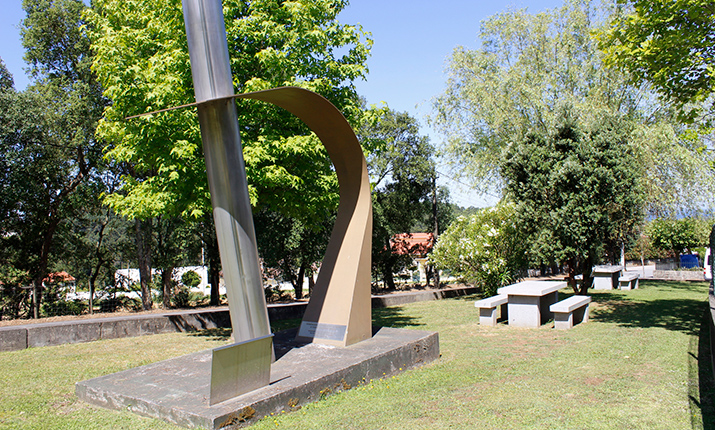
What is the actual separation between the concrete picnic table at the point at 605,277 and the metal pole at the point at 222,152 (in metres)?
16.0

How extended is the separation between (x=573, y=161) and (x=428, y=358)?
750 centimetres

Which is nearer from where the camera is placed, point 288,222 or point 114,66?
point 114,66

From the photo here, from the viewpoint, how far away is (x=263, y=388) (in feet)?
16.9

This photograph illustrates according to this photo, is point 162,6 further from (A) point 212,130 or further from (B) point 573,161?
→ (B) point 573,161

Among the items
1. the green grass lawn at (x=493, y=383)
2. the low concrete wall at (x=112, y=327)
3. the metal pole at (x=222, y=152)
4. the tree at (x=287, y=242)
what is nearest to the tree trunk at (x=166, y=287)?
the tree at (x=287, y=242)

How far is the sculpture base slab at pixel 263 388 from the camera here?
15.1ft

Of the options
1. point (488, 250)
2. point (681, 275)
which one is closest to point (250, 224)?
point (488, 250)

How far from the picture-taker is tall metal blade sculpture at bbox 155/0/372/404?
5.18 meters

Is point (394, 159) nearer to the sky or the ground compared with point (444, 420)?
nearer to the sky

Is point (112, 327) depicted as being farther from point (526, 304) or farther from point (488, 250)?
point (488, 250)

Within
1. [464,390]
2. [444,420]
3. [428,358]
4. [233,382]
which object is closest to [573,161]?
[428,358]

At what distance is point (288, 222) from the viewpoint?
19.2 metres

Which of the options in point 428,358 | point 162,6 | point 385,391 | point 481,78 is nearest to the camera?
point 385,391

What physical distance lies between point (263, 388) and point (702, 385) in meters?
5.06
